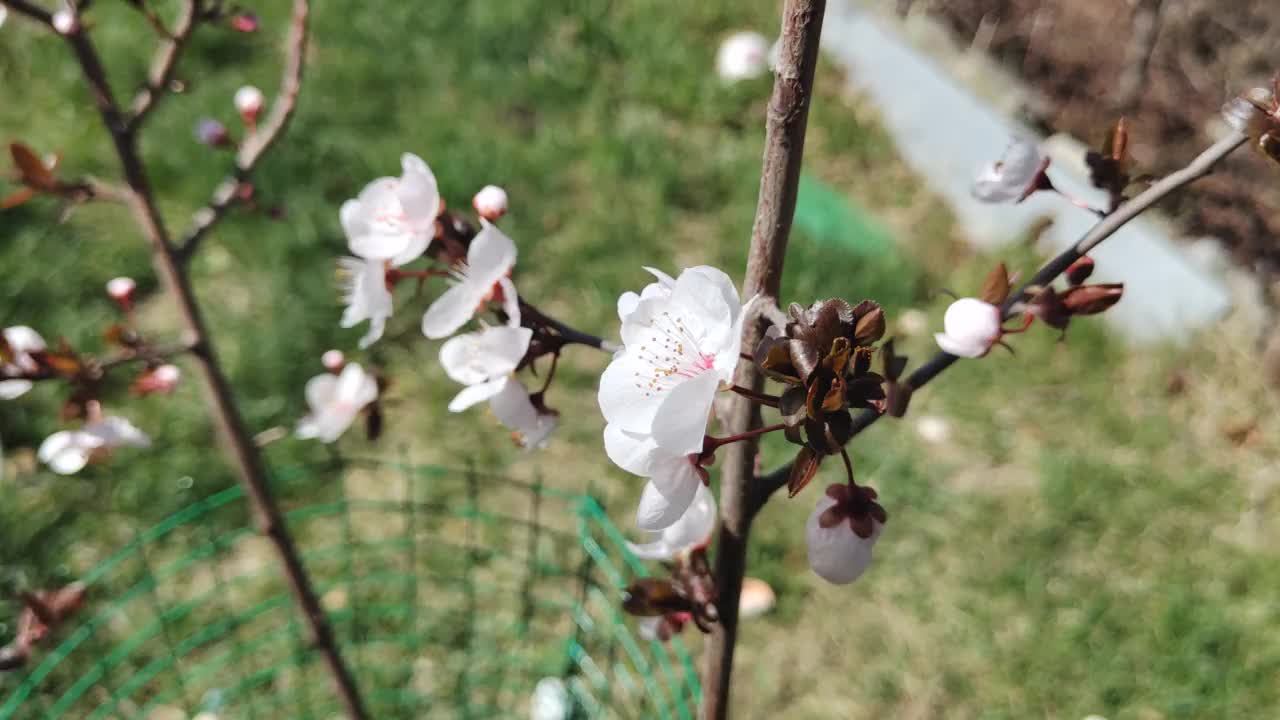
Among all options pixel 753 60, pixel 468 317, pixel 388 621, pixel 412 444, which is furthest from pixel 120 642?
pixel 753 60

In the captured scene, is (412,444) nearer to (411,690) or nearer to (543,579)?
(543,579)

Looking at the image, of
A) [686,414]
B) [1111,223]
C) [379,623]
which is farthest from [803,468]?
[379,623]

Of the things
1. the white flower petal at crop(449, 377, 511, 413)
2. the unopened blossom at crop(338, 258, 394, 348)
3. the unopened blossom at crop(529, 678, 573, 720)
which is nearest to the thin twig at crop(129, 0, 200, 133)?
the unopened blossom at crop(338, 258, 394, 348)

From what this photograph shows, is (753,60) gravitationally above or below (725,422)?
below

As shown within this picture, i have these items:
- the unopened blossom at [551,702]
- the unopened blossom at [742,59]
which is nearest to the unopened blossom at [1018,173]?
the unopened blossom at [551,702]

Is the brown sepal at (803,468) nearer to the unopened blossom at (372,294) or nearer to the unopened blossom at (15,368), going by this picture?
the unopened blossom at (372,294)

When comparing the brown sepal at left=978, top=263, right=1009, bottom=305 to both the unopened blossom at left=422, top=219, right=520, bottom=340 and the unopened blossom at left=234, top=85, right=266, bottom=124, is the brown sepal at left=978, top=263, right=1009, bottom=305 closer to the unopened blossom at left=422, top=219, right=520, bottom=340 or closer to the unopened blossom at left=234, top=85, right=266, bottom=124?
the unopened blossom at left=422, top=219, right=520, bottom=340
